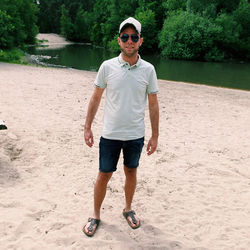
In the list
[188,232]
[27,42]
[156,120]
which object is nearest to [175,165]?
[188,232]

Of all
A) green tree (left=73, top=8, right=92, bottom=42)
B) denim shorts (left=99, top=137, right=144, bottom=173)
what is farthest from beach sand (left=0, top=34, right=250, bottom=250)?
green tree (left=73, top=8, right=92, bottom=42)

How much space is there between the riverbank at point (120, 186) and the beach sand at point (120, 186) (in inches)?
0.5

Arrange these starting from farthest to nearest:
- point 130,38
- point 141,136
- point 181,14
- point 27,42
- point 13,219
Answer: point 27,42 → point 181,14 → point 13,219 → point 141,136 → point 130,38

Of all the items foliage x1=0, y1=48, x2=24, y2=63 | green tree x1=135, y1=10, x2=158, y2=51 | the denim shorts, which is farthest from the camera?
green tree x1=135, y1=10, x2=158, y2=51

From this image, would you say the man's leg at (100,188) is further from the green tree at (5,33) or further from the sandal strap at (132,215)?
the green tree at (5,33)

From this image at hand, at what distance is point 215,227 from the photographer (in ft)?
11.4

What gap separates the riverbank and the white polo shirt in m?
1.24

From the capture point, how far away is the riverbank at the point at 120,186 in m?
3.15

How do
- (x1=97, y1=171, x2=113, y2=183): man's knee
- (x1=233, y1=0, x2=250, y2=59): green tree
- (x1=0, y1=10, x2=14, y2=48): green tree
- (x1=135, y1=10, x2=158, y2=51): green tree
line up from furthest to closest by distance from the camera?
(x1=135, y1=10, x2=158, y2=51): green tree, (x1=233, y1=0, x2=250, y2=59): green tree, (x1=0, y1=10, x2=14, y2=48): green tree, (x1=97, y1=171, x2=113, y2=183): man's knee

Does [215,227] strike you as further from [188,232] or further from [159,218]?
[159,218]

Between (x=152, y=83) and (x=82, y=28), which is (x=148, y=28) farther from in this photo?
(x=152, y=83)

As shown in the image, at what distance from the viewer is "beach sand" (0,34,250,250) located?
315 cm

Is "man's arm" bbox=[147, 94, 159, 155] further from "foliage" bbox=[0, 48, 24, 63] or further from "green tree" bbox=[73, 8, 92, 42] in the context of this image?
"green tree" bbox=[73, 8, 92, 42]

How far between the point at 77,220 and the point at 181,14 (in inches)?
1522
